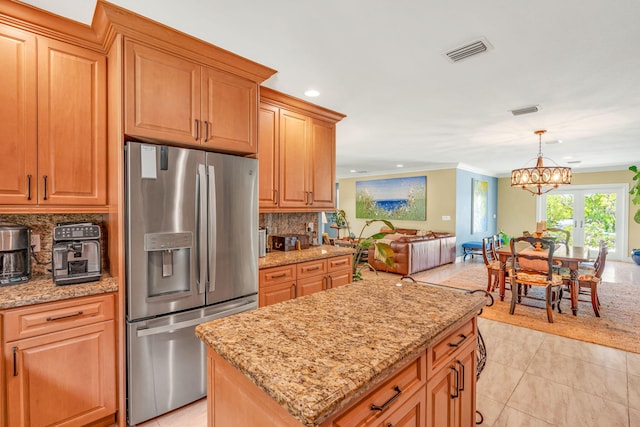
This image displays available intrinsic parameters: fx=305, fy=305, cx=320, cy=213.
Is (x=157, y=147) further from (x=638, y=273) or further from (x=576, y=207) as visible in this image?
(x=576, y=207)

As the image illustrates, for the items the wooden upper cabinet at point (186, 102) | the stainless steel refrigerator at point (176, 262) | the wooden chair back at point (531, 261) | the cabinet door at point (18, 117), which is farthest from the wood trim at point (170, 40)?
the wooden chair back at point (531, 261)

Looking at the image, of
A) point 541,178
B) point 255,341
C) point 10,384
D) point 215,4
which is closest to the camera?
point 255,341

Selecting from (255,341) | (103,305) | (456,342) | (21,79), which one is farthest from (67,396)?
(456,342)

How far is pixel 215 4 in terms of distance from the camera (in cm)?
171

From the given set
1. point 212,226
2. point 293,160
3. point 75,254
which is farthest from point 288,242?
point 75,254

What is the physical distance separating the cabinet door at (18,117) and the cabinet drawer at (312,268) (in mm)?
1992

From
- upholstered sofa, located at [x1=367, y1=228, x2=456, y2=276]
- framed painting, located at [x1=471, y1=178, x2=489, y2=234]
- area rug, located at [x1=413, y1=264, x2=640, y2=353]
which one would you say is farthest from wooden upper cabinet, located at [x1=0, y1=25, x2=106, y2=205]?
framed painting, located at [x1=471, y1=178, x2=489, y2=234]

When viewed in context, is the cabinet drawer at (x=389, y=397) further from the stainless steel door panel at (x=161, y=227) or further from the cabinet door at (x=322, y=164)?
the cabinet door at (x=322, y=164)

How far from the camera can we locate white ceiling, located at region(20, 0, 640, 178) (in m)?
1.76

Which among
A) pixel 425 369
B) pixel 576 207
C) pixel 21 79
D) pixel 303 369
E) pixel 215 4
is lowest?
pixel 425 369

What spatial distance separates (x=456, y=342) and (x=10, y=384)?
2.28 metres

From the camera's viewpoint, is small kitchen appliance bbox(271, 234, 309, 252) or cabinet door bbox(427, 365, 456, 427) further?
small kitchen appliance bbox(271, 234, 309, 252)

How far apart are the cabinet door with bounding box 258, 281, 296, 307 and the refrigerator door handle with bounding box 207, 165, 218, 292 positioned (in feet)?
1.71

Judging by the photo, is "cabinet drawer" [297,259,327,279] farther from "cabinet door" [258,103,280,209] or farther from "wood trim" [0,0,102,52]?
"wood trim" [0,0,102,52]
